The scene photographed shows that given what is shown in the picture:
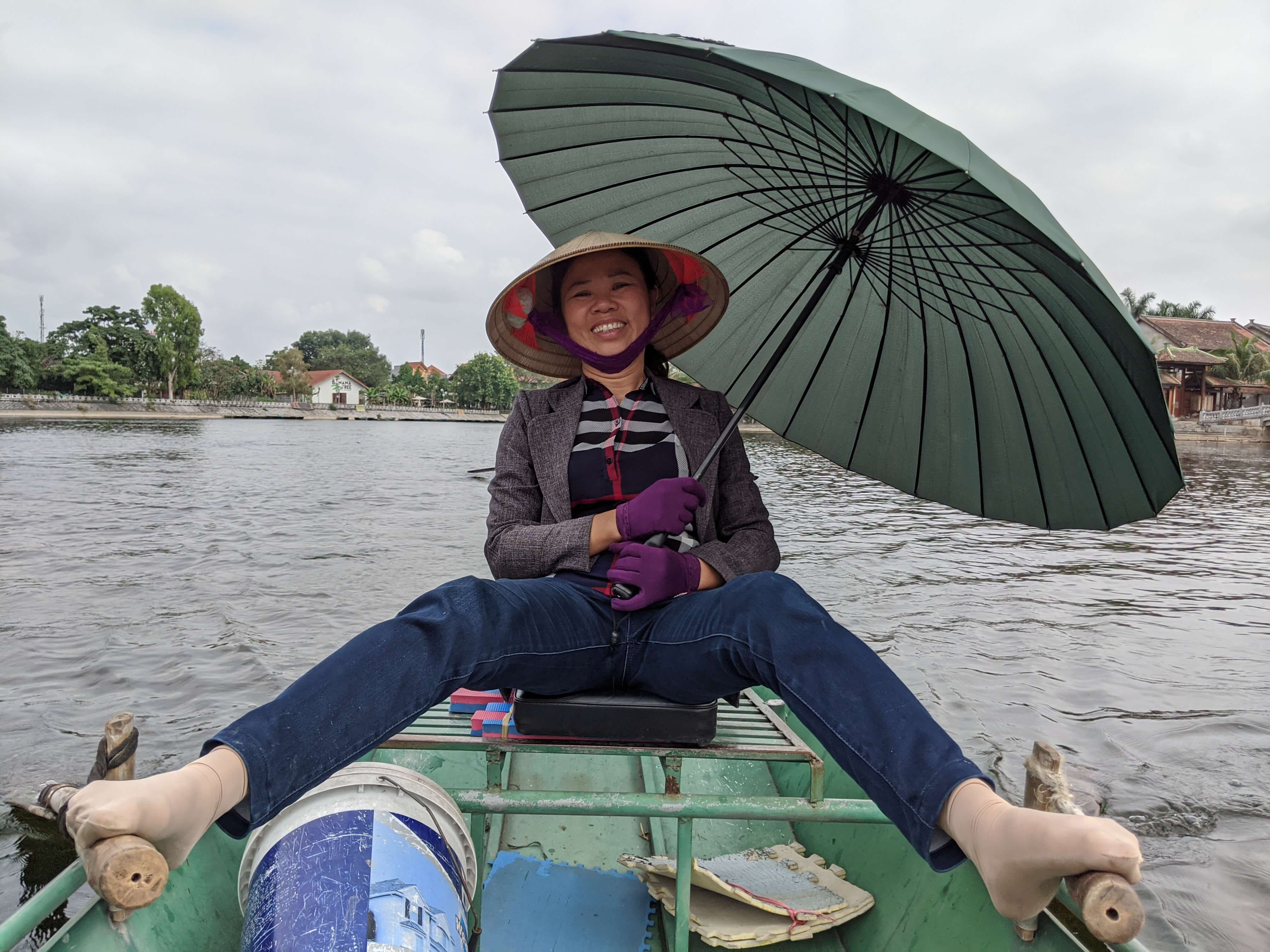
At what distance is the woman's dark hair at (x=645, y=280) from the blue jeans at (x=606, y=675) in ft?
2.62

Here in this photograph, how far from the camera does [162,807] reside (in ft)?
4.37

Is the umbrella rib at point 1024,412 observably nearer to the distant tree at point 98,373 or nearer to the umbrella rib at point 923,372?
the umbrella rib at point 923,372

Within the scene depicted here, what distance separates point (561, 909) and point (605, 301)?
5.96 ft

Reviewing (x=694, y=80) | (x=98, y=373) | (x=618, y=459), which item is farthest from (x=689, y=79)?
(x=98, y=373)

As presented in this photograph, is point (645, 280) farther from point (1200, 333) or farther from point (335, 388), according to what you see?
point (335, 388)

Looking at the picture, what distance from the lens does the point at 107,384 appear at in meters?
64.0

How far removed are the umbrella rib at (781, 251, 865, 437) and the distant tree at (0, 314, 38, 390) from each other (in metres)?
71.3

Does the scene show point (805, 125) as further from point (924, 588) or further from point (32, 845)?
point (924, 588)

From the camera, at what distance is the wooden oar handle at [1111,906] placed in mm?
1274

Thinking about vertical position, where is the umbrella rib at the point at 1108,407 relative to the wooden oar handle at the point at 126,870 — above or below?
above

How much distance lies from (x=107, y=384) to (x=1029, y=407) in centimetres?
7311

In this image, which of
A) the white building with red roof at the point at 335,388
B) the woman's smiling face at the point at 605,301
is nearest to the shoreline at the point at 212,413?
the white building with red roof at the point at 335,388

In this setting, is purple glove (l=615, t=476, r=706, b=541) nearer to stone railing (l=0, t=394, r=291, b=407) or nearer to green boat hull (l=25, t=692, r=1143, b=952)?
green boat hull (l=25, t=692, r=1143, b=952)

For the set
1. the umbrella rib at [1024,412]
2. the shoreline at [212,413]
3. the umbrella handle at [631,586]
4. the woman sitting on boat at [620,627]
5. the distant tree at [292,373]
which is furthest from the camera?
the distant tree at [292,373]
